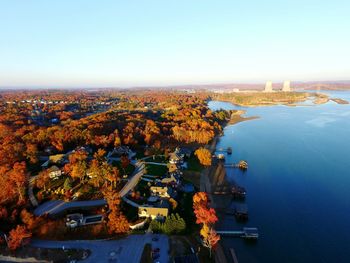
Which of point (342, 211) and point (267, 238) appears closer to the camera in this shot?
point (267, 238)

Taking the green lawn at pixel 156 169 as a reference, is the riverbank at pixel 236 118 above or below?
below

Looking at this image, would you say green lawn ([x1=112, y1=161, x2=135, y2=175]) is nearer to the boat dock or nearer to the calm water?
the calm water

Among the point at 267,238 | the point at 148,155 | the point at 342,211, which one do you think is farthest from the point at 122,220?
the point at 342,211

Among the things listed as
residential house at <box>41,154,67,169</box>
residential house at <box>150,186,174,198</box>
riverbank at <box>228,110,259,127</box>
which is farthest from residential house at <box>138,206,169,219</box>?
riverbank at <box>228,110,259,127</box>

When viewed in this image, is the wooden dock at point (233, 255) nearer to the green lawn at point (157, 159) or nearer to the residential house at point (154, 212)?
the residential house at point (154, 212)

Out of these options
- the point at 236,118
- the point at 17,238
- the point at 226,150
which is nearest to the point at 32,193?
the point at 17,238

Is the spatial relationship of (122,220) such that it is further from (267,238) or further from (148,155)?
(148,155)

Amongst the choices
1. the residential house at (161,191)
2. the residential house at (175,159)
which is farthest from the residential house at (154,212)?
the residential house at (175,159)
